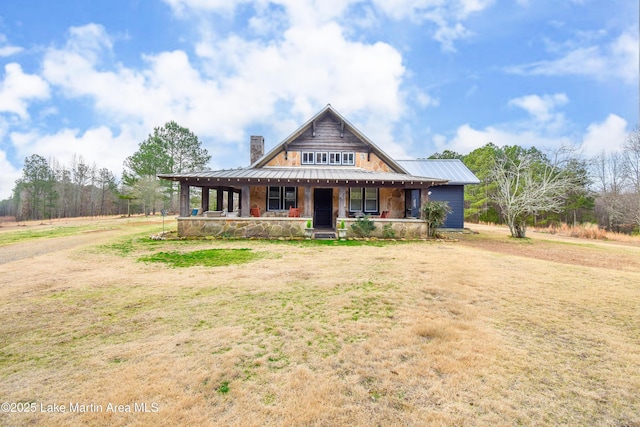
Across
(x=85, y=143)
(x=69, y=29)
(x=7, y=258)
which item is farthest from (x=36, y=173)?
(x=7, y=258)

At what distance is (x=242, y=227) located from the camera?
44.2ft

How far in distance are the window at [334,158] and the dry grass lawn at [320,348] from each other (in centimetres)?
1102

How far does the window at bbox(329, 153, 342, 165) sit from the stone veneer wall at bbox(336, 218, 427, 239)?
4688 mm

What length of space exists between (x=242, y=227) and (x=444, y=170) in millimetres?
14684

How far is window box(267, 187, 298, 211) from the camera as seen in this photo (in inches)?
644

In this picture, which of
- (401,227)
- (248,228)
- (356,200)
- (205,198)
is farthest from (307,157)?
(401,227)

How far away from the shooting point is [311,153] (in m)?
17.0

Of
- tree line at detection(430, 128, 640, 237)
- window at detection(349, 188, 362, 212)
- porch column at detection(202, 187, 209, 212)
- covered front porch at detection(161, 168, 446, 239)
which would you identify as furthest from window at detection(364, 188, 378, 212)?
porch column at detection(202, 187, 209, 212)

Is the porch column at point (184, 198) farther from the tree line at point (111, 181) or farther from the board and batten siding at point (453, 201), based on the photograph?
the tree line at point (111, 181)

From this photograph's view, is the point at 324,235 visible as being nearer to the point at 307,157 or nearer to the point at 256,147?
the point at 307,157

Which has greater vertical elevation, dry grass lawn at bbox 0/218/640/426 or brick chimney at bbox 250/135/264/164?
brick chimney at bbox 250/135/264/164

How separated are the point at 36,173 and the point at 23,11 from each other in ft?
115

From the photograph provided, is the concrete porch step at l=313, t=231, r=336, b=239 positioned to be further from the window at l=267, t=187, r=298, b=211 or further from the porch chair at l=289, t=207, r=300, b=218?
the window at l=267, t=187, r=298, b=211

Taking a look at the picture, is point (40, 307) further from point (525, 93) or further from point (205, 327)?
point (525, 93)
